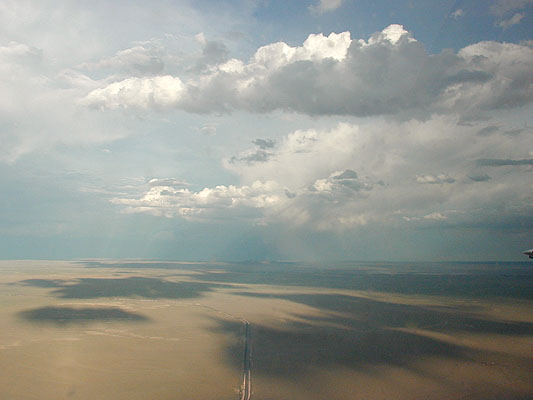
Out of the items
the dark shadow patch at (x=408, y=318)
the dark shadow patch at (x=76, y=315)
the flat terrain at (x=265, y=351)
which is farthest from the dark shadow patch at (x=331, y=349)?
the dark shadow patch at (x=76, y=315)

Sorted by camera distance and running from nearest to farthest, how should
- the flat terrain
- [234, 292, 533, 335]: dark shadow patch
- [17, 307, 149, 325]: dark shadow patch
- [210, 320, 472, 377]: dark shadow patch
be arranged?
the flat terrain
[210, 320, 472, 377]: dark shadow patch
[234, 292, 533, 335]: dark shadow patch
[17, 307, 149, 325]: dark shadow patch

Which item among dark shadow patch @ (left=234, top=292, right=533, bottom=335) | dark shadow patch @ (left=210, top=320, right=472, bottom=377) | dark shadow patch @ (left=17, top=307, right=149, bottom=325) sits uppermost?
dark shadow patch @ (left=17, top=307, right=149, bottom=325)

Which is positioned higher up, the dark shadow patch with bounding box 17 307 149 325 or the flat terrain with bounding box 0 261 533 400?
the dark shadow patch with bounding box 17 307 149 325

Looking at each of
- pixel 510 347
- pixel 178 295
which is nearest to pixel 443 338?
pixel 510 347

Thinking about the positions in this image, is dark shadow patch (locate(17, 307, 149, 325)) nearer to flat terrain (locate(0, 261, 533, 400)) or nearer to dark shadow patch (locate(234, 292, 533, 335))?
flat terrain (locate(0, 261, 533, 400))

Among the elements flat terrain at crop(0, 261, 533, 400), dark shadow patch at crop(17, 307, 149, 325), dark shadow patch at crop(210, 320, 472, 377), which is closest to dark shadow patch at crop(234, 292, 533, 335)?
flat terrain at crop(0, 261, 533, 400)

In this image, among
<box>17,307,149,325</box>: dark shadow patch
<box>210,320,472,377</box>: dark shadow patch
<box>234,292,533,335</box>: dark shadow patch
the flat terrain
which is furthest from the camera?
<box>17,307,149,325</box>: dark shadow patch

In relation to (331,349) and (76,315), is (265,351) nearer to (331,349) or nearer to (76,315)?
(331,349)

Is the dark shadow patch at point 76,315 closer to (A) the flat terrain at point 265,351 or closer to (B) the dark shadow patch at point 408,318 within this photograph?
(A) the flat terrain at point 265,351

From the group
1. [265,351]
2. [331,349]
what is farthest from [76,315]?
[331,349]

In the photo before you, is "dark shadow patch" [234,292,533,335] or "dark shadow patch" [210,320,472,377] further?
"dark shadow patch" [234,292,533,335]
